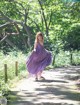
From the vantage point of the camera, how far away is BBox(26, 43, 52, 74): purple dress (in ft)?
44.8

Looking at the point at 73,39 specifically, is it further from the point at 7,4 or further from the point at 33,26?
the point at 7,4

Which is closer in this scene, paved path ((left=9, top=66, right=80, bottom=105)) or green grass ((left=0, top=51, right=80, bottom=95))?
paved path ((left=9, top=66, right=80, bottom=105))

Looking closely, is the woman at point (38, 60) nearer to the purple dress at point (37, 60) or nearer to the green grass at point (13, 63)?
the purple dress at point (37, 60)

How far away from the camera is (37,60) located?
543 inches

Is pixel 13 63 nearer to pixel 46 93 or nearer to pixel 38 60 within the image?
pixel 38 60

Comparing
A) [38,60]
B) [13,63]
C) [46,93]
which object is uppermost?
[38,60]

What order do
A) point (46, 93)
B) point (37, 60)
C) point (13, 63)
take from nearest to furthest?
point (46, 93), point (37, 60), point (13, 63)

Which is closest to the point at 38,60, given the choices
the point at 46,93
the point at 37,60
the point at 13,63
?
the point at 37,60

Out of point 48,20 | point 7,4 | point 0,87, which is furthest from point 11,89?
point 48,20

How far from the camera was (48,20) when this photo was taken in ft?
124

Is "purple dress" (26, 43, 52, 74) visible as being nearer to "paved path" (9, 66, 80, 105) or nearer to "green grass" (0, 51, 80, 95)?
"green grass" (0, 51, 80, 95)

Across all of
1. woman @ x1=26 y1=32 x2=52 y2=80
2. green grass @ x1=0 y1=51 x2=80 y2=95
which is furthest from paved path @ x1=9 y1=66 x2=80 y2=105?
woman @ x1=26 y1=32 x2=52 y2=80

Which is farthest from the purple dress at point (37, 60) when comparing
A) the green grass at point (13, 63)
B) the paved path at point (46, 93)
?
the paved path at point (46, 93)

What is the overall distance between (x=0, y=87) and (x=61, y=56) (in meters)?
17.0
